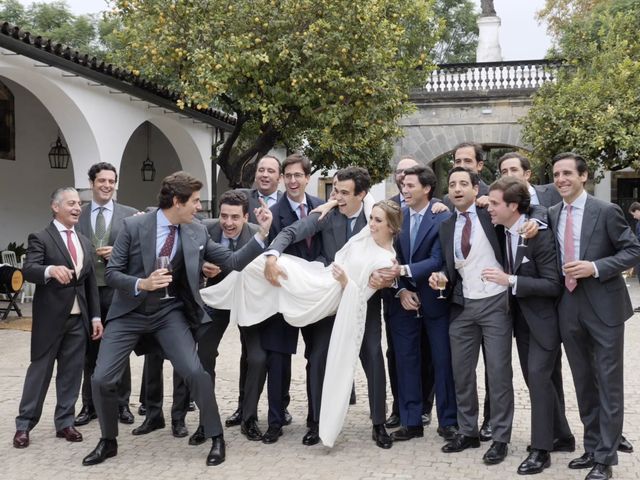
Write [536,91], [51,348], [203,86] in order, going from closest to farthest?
[51,348], [203,86], [536,91]

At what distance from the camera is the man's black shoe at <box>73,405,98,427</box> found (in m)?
6.84

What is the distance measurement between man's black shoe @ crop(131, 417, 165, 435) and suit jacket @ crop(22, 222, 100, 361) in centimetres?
99

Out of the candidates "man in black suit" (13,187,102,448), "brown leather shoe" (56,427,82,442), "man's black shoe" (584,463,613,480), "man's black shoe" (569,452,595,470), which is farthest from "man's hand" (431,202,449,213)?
"brown leather shoe" (56,427,82,442)

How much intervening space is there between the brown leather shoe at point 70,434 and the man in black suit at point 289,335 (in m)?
1.46

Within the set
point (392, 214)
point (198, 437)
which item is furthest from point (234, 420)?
point (392, 214)

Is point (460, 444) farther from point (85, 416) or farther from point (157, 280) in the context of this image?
point (85, 416)

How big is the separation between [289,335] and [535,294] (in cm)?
203

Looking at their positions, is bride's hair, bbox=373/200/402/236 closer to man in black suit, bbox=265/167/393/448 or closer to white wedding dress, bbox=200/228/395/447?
white wedding dress, bbox=200/228/395/447

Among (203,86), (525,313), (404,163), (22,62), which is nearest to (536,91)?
(203,86)

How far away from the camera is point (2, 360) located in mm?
10070

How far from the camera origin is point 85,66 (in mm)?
12461

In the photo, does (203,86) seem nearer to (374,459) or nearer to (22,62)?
(22,62)

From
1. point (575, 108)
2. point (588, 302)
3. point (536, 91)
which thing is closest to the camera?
point (588, 302)

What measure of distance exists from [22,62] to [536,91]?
59.2 ft
